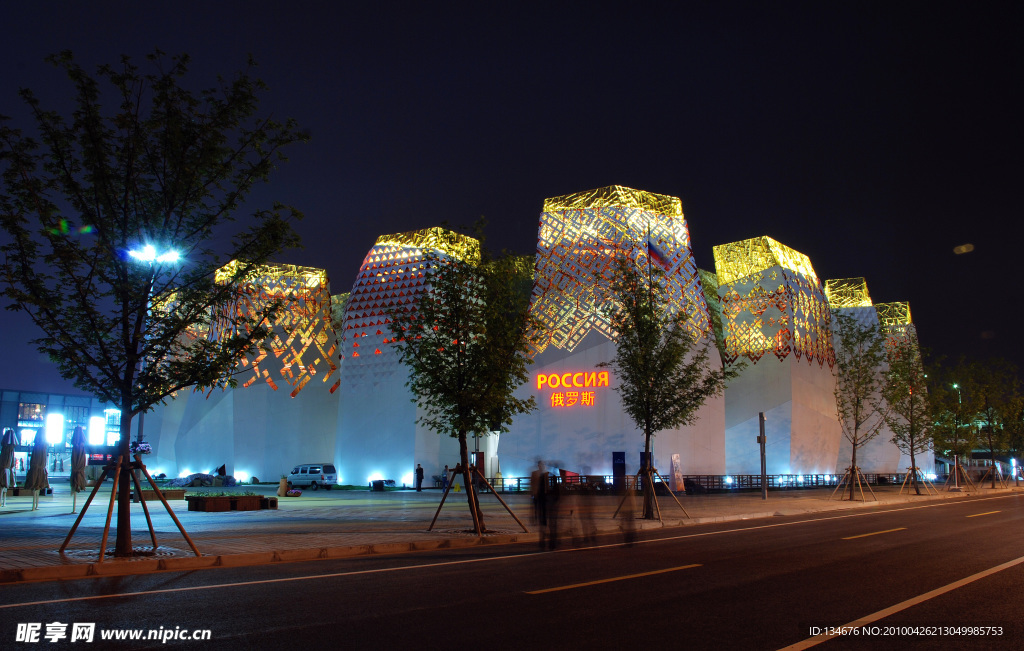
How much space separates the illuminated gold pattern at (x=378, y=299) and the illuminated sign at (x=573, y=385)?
9343 millimetres

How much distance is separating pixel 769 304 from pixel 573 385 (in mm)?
16035

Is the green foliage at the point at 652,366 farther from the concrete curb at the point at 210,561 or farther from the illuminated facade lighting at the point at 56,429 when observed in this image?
the illuminated facade lighting at the point at 56,429

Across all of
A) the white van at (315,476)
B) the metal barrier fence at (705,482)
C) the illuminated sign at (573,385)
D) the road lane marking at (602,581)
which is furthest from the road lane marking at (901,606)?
the white van at (315,476)

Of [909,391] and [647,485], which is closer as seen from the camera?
[647,485]

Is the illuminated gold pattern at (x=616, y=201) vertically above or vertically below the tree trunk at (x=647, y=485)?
above

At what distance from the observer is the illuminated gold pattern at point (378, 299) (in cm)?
4238

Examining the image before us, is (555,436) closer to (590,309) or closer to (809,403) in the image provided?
(590,309)

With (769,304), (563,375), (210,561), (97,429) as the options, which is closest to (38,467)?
(210,561)

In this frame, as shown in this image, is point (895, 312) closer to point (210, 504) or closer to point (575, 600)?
point (210, 504)

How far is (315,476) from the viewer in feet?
140

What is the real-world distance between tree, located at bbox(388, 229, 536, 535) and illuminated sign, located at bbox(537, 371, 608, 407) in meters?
20.5

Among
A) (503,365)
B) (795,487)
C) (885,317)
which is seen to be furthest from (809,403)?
(503,365)

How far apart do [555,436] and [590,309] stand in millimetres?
6949

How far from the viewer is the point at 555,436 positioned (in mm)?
38062
